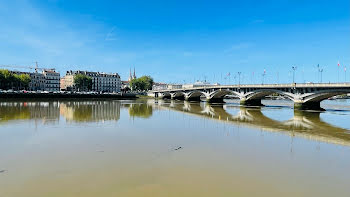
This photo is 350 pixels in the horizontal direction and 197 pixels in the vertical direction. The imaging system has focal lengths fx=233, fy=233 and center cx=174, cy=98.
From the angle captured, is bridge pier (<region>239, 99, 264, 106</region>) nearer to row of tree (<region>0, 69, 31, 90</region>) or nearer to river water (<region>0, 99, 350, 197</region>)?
river water (<region>0, 99, 350, 197</region>)

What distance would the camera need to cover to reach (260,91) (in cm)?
5341

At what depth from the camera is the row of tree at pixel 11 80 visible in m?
90.6

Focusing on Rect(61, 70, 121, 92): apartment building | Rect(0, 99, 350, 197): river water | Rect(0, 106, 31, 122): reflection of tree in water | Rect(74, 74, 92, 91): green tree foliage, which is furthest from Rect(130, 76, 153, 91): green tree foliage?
Rect(0, 99, 350, 197): river water

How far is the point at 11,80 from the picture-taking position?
9231cm

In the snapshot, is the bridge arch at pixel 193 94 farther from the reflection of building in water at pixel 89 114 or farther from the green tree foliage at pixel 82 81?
the green tree foliage at pixel 82 81

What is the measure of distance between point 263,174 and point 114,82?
145169 millimetres

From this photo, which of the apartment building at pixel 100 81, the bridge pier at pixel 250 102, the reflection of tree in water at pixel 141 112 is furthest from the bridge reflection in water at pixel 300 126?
the apartment building at pixel 100 81

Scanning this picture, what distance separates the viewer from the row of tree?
3568 inches

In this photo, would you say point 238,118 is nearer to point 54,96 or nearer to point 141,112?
point 141,112

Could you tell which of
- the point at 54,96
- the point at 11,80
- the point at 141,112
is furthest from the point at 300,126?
the point at 11,80

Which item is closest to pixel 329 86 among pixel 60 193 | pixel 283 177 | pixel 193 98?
pixel 283 177

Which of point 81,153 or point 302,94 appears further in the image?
point 302,94

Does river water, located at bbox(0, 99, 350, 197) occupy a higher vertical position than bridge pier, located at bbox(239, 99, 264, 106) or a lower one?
lower

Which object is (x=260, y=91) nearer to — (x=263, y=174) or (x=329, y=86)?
(x=329, y=86)
